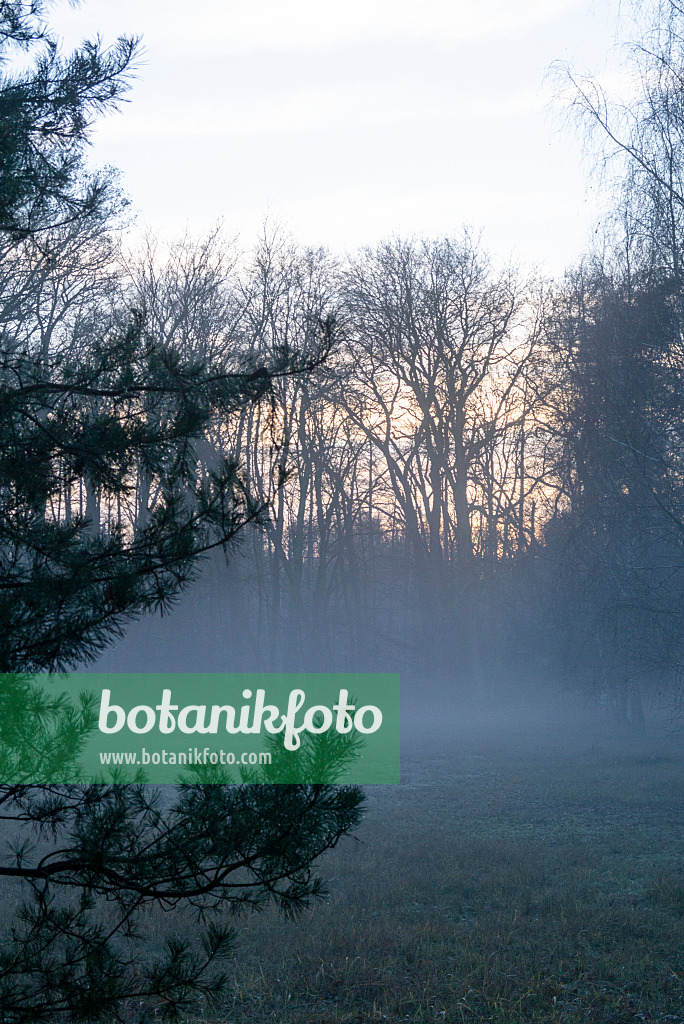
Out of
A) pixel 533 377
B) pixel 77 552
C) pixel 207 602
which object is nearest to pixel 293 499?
pixel 207 602

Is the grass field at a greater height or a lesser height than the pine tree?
lesser

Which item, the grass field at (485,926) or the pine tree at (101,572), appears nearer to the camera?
the pine tree at (101,572)

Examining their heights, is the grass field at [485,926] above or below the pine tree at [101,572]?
below

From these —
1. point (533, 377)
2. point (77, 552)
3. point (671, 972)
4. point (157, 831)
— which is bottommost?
point (671, 972)

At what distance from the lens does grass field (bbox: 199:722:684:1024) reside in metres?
6.14

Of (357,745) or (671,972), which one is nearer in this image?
(357,745)

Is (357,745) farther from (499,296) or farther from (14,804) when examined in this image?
(499,296)

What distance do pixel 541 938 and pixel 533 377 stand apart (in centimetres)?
3103

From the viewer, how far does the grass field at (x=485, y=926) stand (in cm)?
614

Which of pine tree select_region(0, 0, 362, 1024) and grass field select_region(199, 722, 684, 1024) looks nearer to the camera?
pine tree select_region(0, 0, 362, 1024)

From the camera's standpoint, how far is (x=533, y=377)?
36.4 meters

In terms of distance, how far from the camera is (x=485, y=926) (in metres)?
7.83

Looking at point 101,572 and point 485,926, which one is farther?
point 485,926

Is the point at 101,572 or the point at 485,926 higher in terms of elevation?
the point at 101,572
